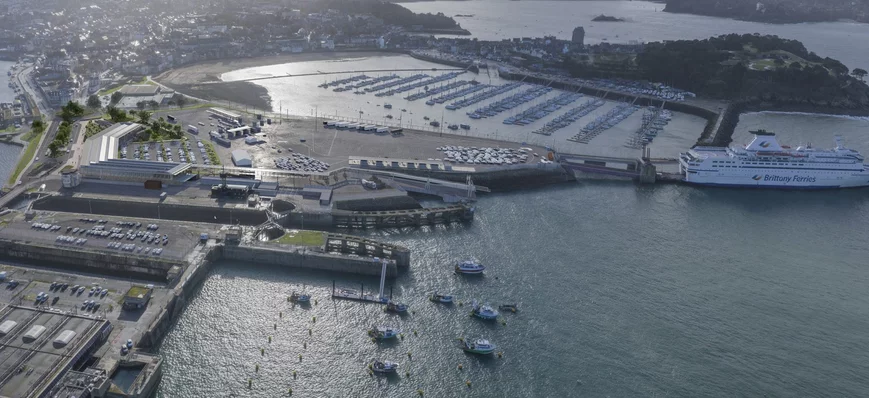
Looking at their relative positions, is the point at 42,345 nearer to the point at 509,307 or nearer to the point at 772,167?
the point at 509,307

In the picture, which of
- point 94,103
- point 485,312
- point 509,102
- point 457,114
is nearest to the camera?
point 485,312

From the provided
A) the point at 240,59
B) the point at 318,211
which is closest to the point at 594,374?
the point at 318,211

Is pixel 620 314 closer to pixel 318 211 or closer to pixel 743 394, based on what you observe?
pixel 743 394

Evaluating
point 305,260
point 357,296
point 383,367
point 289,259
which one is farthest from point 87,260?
point 383,367

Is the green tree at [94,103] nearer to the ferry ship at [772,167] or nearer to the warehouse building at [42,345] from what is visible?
the warehouse building at [42,345]

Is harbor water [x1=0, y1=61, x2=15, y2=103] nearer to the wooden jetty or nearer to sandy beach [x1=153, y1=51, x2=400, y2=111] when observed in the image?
sandy beach [x1=153, y1=51, x2=400, y2=111]

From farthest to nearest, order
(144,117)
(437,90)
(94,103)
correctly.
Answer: (437,90) → (94,103) → (144,117)
